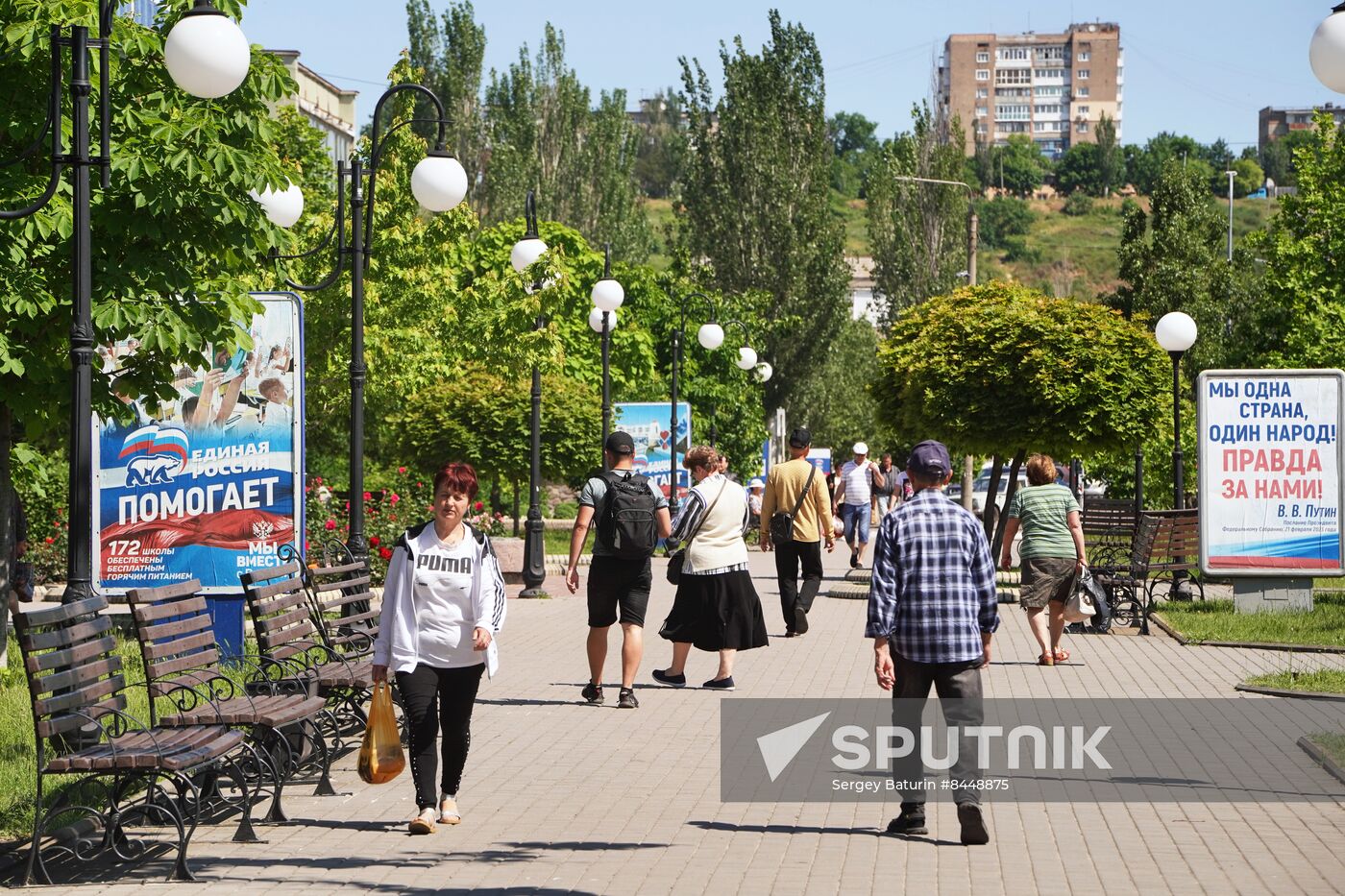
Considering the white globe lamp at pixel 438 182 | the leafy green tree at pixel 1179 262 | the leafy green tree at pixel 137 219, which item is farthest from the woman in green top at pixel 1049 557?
the leafy green tree at pixel 1179 262

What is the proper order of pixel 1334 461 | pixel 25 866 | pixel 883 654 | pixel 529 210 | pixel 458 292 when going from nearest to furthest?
pixel 25 866 → pixel 883 654 → pixel 1334 461 → pixel 529 210 → pixel 458 292

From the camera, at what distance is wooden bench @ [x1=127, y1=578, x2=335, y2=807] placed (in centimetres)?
793

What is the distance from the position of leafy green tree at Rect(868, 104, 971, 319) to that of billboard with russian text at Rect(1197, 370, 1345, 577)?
43642 millimetres

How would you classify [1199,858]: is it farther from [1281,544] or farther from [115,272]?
[1281,544]

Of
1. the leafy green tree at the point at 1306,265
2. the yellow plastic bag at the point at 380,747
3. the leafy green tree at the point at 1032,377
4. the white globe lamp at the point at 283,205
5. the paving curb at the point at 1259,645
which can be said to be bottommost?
the paving curb at the point at 1259,645

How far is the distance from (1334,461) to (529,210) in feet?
32.2

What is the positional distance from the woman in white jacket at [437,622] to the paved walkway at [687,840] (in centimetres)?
40

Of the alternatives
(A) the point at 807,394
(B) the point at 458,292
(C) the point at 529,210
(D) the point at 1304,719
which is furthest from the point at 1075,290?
(D) the point at 1304,719

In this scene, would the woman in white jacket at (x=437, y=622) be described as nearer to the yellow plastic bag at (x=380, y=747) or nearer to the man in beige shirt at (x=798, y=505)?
the yellow plastic bag at (x=380, y=747)

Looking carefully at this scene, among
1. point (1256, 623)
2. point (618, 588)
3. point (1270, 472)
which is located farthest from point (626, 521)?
point (1270, 472)

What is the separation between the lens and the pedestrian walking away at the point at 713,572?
12.5m

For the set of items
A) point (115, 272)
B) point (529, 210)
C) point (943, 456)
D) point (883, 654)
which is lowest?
point (883, 654)

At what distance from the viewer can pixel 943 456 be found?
25.6 ft

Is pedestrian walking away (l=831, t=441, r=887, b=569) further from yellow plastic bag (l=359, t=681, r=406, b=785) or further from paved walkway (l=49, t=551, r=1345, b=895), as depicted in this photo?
yellow plastic bag (l=359, t=681, r=406, b=785)
